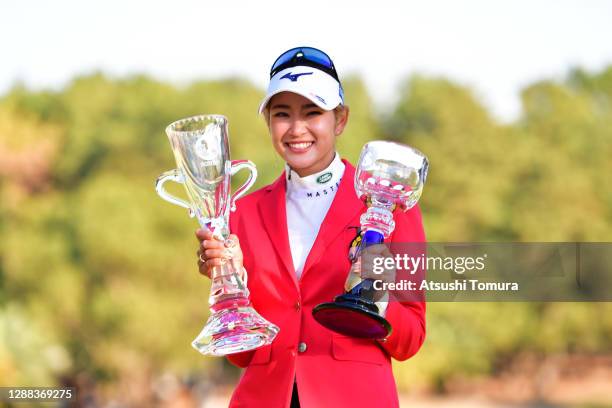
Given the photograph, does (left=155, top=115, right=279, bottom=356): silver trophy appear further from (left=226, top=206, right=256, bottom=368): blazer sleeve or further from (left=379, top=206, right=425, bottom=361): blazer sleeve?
(left=379, top=206, right=425, bottom=361): blazer sleeve

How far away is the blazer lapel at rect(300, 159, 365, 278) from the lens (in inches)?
93.6

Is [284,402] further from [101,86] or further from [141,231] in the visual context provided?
[101,86]

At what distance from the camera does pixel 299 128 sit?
241cm

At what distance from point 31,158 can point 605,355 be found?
611 inches

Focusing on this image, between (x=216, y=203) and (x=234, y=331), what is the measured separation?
0.29 m

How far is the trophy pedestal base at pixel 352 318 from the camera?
2141 millimetres

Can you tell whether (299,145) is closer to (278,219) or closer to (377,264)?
(278,219)

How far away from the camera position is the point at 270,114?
8.10 ft

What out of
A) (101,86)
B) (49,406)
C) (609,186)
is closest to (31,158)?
(101,86)

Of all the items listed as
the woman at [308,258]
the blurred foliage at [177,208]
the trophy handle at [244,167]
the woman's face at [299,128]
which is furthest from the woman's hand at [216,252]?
the blurred foliage at [177,208]

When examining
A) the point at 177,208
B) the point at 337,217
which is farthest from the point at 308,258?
the point at 177,208

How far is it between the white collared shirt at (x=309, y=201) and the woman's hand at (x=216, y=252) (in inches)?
6.3

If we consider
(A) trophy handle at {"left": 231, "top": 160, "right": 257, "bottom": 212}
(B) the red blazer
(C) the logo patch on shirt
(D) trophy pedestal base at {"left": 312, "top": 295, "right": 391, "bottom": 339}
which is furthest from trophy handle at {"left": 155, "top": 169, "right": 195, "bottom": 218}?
(D) trophy pedestal base at {"left": 312, "top": 295, "right": 391, "bottom": 339}

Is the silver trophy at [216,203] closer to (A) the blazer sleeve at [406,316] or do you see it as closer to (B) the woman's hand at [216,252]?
(B) the woman's hand at [216,252]
